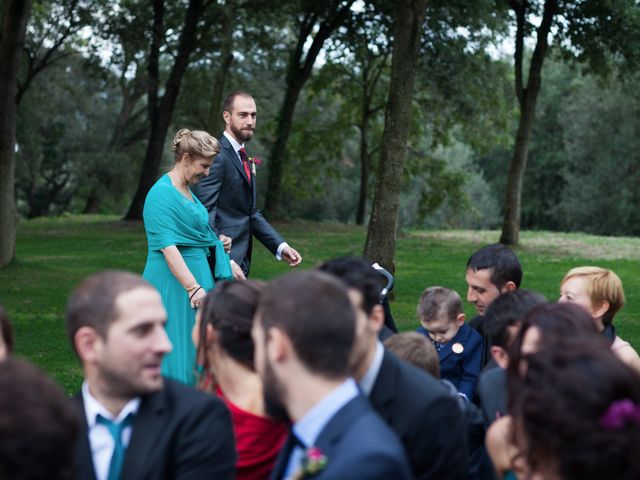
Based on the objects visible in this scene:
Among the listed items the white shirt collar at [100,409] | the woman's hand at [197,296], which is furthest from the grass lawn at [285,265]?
the white shirt collar at [100,409]

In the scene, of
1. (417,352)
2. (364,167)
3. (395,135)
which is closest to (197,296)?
(417,352)

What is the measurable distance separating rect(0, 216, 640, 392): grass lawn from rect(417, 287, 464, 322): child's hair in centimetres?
397

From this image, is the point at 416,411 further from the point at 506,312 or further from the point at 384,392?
the point at 506,312

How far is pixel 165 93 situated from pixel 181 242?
2336 centimetres

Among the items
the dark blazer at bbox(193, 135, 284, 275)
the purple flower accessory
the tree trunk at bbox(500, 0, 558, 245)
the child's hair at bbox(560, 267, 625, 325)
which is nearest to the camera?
the purple flower accessory

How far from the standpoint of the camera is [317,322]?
279 centimetres

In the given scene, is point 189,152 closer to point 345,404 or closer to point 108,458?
point 108,458

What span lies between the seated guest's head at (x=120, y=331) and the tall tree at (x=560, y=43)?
857 inches

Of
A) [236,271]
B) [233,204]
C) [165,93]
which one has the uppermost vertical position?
[165,93]

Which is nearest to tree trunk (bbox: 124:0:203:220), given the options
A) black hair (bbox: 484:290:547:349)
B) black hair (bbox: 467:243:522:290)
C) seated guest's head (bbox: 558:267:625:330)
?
black hair (bbox: 467:243:522:290)

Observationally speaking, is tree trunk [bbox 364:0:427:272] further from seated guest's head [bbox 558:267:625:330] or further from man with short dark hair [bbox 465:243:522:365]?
seated guest's head [bbox 558:267:625:330]

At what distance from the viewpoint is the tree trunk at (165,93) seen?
93.1ft

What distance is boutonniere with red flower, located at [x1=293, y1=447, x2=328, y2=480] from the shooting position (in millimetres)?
2738

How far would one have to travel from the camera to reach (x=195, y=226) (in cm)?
693
